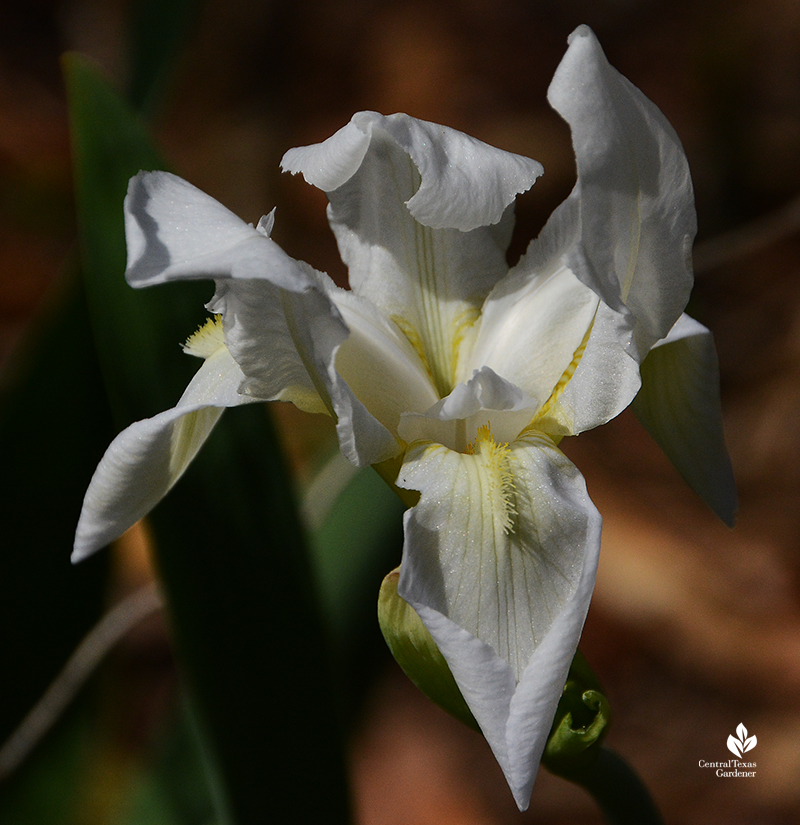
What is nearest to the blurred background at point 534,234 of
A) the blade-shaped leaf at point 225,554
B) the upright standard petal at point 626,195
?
the blade-shaped leaf at point 225,554

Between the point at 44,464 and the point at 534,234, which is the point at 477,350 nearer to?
the point at 44,464

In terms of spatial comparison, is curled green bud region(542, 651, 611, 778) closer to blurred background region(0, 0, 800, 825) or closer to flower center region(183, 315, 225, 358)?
flower center region(183, 315, 225, 358)

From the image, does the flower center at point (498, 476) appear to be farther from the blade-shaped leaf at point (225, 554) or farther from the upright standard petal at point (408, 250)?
the blade-shaped leaf at point (225, 554)

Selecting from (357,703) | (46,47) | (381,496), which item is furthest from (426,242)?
(46,47)

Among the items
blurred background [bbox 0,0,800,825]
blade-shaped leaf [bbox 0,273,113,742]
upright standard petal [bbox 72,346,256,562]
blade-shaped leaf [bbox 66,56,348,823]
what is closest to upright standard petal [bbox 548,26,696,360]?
upright standard petal [bbox 72,346,256,562]

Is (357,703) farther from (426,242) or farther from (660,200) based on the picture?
(660,200)

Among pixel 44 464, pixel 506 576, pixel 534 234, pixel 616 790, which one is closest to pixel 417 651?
pixel 506 576
